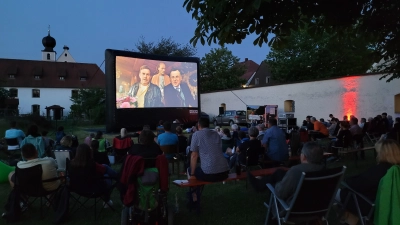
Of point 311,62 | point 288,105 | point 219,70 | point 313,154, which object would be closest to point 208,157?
point 313,154

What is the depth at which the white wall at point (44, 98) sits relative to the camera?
157 feet

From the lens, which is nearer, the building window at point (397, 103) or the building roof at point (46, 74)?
the building window at point (397, 103)

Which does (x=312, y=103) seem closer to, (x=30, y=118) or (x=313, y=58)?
(x=313, y=58)

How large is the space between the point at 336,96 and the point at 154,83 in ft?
32.5

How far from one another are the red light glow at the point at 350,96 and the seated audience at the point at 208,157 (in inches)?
654

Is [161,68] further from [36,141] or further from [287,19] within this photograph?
[287,19]

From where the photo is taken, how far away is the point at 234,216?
481cm

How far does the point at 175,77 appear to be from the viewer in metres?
18.5

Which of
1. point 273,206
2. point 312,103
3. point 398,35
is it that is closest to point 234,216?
point 273,206

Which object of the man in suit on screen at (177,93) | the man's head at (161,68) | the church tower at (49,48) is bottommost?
the man in suit on screen at (177,93)

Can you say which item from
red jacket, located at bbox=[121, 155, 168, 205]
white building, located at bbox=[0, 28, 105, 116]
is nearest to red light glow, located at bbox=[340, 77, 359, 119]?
red jacket, located at bbox=[121, 155, 168, 205]

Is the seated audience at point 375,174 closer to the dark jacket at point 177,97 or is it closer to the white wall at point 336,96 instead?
the dark jacket at point 177,97

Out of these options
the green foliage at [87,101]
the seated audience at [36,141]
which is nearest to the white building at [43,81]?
the green foliage at [87,101]

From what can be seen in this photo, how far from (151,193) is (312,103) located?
19711 millimetres
